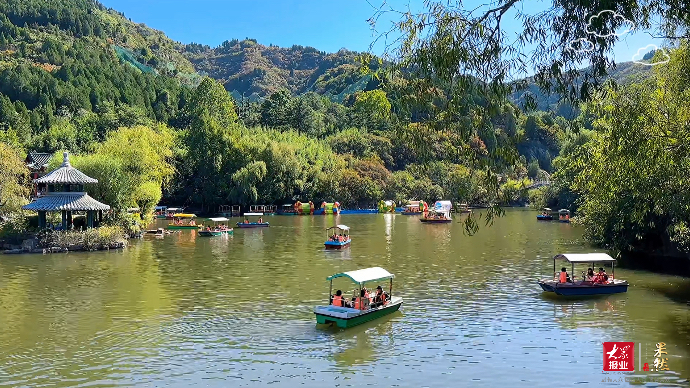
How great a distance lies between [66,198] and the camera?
49.1 metres

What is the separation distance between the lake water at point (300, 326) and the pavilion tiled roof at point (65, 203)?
15.5 ft

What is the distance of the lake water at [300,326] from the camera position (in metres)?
18.8

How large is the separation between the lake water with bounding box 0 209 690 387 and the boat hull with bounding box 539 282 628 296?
1.71 ft

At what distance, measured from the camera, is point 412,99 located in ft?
45.5

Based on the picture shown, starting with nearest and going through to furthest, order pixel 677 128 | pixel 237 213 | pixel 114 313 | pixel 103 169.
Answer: pixel 677 128
pixel 114 313
pixel 103 169
pixel 237 213

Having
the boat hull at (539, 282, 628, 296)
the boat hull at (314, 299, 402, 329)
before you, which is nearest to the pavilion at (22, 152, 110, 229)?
the boat hull at (314, 299, 402, 329)

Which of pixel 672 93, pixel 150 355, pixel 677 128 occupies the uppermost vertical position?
pixel 672 93

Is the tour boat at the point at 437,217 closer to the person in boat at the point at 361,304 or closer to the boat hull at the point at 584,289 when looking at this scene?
the boat hull at the point at 584,289

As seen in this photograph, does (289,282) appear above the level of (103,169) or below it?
below

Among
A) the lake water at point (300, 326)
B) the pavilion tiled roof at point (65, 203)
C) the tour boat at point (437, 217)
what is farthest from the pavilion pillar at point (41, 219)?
the tour boat at point (437, 217)

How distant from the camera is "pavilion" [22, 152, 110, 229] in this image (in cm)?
4800

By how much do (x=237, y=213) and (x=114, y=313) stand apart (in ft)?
239

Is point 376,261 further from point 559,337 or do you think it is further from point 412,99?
point 412,99

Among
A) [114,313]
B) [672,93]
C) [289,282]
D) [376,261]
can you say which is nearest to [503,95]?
[672,93]
